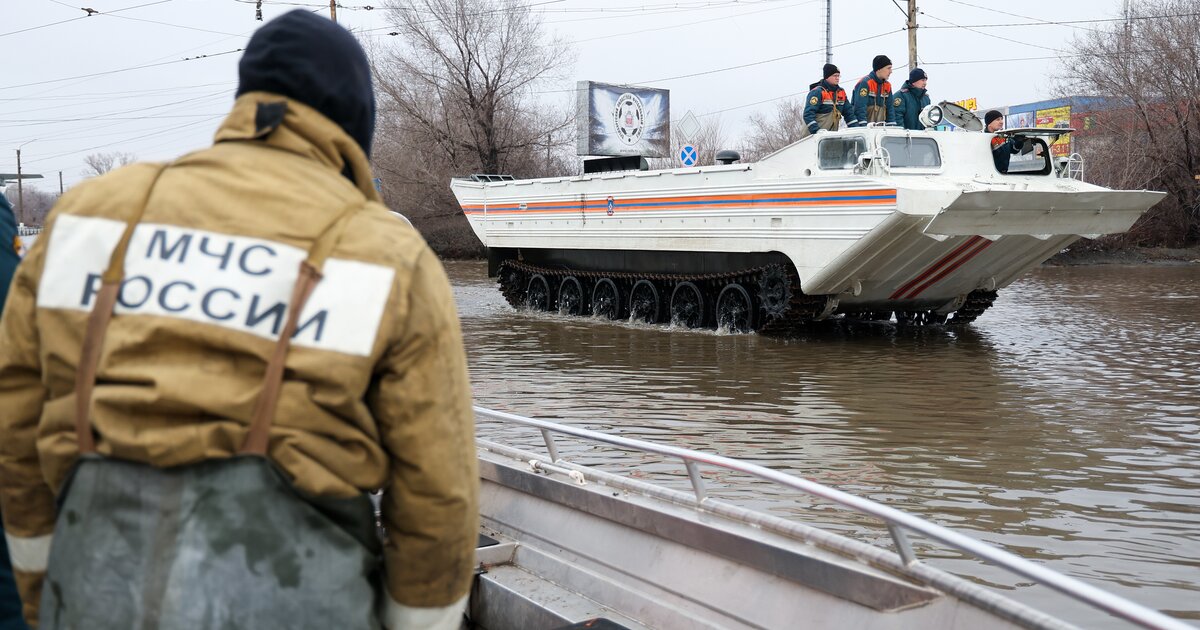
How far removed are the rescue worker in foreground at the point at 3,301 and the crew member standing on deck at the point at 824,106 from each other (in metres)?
12.3

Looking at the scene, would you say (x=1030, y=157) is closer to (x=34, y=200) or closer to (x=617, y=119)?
(x=617, y=119)

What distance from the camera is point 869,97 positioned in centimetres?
1407

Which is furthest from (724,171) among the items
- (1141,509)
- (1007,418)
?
(1141,509)

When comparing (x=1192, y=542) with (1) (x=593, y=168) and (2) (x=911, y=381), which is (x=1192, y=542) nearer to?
(2) (x=911, y=381)

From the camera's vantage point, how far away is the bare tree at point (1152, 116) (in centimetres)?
3306

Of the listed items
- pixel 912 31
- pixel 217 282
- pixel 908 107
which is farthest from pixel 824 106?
pixel 217 282

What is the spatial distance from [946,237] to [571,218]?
23.9 ft

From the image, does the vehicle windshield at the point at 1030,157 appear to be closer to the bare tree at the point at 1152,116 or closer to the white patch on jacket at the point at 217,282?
the white patch on jacket at the point at 217,282

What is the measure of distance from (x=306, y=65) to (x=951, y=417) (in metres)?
7.48

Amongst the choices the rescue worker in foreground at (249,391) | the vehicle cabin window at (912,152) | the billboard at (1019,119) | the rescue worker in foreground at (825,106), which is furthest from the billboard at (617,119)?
the billboard at (1019,119)

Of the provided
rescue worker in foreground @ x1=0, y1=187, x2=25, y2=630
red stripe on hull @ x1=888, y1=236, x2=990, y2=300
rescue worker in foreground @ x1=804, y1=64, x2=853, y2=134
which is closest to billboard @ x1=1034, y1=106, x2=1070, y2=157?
rescue worker in foreground @ x1=804, y1=64, x2=853, y2=134

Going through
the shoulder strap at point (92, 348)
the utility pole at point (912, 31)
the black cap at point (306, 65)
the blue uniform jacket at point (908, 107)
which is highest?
the utility pole at point (912, 31)

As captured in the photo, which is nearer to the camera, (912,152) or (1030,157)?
(912,152)

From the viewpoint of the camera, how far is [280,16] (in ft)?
6.59
